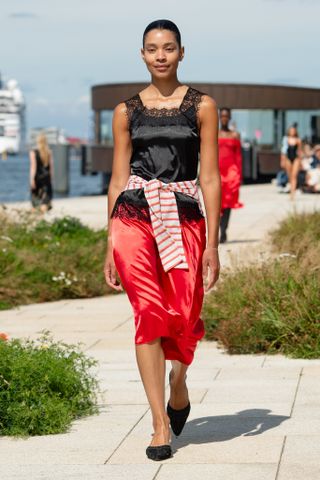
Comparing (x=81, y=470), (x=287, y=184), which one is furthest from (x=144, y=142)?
(x=287, y=184)

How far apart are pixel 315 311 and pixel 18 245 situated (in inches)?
238

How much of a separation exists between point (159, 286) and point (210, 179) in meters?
0.56

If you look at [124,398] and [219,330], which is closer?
[124,398]

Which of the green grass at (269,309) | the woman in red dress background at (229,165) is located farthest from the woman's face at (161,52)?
the woman in red dress background at (229,165)

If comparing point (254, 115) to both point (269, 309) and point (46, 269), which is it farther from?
point (269, 309)

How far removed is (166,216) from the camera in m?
5.98

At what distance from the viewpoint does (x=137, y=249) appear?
232 inches

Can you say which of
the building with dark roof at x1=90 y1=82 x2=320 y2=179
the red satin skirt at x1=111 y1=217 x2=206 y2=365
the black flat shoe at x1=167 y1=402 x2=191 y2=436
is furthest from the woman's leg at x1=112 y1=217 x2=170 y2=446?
the building with dark roof at x1=90 y1=82 x2=320 y2=179

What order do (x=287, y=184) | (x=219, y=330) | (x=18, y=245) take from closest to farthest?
1. (x=219, y=330)
2. (x=18, y=245)
3. (x=287, y=184)

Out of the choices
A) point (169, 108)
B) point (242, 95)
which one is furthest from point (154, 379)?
point (242, 95)

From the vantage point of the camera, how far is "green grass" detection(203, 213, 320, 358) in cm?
881

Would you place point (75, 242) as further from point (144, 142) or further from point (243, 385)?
point (144, 142)

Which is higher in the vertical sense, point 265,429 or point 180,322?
point 180,322

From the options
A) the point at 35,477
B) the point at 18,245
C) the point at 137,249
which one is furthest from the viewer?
the point at 18,245
